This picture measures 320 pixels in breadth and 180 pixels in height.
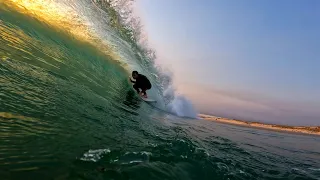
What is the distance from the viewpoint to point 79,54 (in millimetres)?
12070

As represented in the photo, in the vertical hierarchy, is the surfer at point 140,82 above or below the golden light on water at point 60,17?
below

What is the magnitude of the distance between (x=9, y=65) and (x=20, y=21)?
4846 mm

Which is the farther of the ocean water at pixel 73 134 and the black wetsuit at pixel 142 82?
the black wetsuit at pixel 142 82

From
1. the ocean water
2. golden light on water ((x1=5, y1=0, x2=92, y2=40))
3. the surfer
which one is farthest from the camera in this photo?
the surfer

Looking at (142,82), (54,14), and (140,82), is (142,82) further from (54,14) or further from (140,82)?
(54,14)

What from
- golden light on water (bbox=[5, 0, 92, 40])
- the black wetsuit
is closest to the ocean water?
golden light on water (bbox=[5, 0, 92, 40])

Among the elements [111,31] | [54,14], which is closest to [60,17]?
[54,14]

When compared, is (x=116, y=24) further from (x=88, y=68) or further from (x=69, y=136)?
(x=69, y=136)

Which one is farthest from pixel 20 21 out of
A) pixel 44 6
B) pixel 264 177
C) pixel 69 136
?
pixel 264 177

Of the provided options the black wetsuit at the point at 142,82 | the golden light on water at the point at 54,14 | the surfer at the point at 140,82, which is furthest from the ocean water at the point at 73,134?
the black wetsuit at the point at 142,82

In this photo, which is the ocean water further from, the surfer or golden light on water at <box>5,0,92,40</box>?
the surfer

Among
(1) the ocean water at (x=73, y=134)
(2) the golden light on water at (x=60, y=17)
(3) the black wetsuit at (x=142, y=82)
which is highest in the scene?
(2) the golden light on water at (x=60, y=17)

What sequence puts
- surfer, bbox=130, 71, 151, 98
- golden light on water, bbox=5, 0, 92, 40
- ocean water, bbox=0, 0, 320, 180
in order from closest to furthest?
1. ocean water, bbox=0, 0, 320, 180
2. golden light on water, bbox=5, 0, 92, 40
3. surfer, bbox=130, 71, 151, 98

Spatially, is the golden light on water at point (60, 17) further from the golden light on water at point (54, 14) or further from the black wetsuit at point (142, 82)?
the black wetsuit at point (142, 82)
